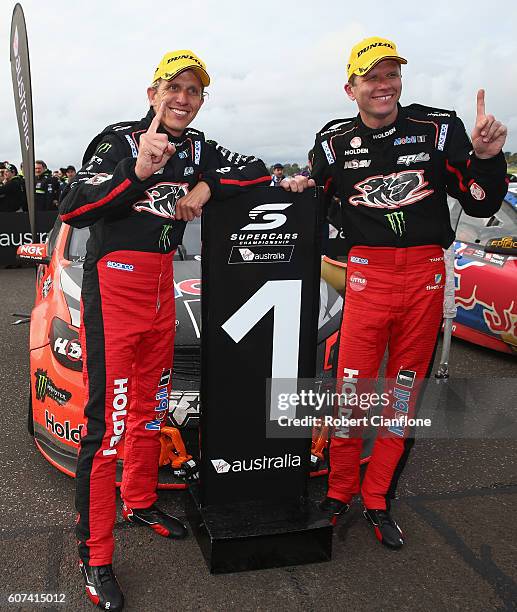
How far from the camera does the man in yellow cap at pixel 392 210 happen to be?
2.47 m

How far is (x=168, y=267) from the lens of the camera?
2385 mm

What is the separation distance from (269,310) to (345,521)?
1.11 m

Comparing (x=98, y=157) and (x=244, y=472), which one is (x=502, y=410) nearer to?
(x=244, y=472)

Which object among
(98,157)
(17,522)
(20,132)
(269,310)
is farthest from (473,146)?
(20,132)

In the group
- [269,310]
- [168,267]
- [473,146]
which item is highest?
[473,146]

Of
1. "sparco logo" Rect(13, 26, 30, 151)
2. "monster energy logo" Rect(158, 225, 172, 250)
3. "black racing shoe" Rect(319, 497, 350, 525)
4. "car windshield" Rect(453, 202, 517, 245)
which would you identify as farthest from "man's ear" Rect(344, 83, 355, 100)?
"sparco logo" Rect(13, 26, 30, 151)

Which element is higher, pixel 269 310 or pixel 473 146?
pixel 473 146

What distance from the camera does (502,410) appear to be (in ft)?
13.4

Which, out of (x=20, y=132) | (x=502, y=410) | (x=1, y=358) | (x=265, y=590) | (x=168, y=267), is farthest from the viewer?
(x=20, y=132)

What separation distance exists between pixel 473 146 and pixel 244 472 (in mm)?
1676

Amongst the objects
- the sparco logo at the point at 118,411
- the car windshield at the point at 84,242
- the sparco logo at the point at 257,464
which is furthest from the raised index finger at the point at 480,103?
the car windshield at the point at 84,242

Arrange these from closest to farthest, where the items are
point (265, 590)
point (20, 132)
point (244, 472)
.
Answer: point (265, 590) < point (244, 472) < point (20, 132)

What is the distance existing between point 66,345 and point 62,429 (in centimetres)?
41

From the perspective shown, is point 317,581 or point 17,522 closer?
point 317,581
